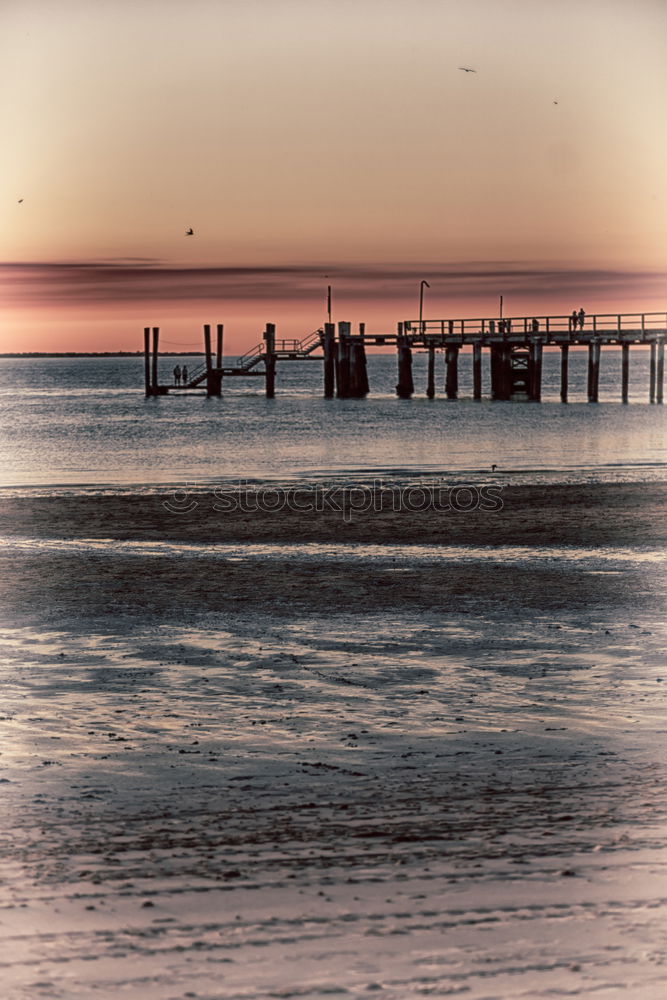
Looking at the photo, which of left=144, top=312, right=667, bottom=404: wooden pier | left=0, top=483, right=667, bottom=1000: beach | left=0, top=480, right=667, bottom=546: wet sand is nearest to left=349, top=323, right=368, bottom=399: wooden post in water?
left=144, top=312, right=667, bottom=404: wooden pier

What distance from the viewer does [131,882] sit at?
4.70 m

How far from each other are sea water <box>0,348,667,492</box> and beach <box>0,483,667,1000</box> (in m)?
13.4

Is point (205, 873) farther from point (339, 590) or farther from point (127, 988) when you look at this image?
point (339, 590)

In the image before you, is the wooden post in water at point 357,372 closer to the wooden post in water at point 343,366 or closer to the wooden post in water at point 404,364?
the wooden post in water at point 343,366

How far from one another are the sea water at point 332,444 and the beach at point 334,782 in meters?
13.4

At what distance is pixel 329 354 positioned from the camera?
→ 67.8m

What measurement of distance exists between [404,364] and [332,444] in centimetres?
3117

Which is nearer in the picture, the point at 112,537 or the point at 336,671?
the point at 336,671

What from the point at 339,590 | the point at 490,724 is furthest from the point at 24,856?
the point at 339,590

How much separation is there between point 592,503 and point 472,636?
32.4ft

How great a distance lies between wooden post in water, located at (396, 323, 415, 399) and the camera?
63.8 metres

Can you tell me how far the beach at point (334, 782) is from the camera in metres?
4.06

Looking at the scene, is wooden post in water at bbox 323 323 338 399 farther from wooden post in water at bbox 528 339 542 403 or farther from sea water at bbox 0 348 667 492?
wooden post in water at bbox 528 339 542 403

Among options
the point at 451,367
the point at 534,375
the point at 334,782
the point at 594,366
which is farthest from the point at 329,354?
the point at 334,782
